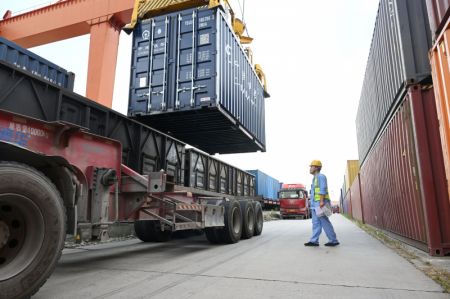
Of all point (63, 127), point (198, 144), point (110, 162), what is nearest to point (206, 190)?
point (198, 144)

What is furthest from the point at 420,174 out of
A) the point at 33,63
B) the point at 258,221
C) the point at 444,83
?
the point at 33,63

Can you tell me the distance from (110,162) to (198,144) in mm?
7018

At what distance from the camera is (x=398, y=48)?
6355 millimetres

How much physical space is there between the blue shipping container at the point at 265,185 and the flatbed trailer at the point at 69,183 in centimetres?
1591

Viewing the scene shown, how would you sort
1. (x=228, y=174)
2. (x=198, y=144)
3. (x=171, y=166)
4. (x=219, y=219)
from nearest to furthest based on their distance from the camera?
(x=219, y=219) < (x=171, y=166) < (x=228, y=174) < (x=198, y=144)

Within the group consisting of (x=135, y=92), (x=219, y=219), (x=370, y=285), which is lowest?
(x=370, y=285)

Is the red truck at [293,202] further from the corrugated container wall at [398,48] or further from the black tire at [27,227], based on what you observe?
the black tire at [27,227]

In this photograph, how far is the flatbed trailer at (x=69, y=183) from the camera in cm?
279

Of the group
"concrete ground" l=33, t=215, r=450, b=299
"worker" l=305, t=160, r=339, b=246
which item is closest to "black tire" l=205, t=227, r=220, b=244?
"concrete ground" l=33, t=215, r=450, b=299

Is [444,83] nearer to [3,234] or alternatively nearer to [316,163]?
[3,234]

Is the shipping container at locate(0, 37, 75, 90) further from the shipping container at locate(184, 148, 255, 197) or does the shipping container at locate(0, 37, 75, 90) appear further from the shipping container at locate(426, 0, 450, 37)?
A: the shipping container at locate(426, 0, 450, 37)

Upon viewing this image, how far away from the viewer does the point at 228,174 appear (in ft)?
33.9

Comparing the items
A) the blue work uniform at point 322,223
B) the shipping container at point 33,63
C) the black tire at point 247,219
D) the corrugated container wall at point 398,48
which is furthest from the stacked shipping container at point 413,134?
the shipping container at point 33,63

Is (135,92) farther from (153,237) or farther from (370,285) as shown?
(370,285)
